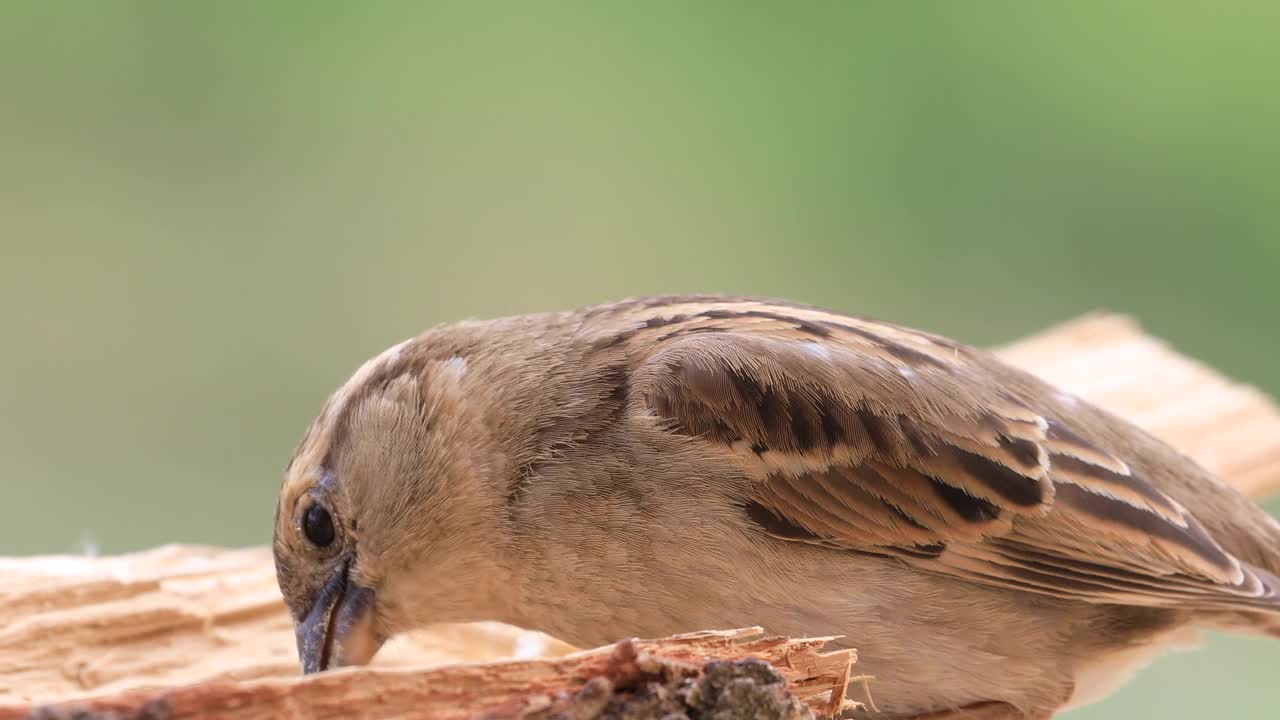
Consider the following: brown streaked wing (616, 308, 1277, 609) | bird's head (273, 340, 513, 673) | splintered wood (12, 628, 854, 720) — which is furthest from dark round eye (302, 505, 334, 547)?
splintered wood (12, 628, 854, 720)

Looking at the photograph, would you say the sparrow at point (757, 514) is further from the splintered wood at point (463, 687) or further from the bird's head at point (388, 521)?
the splintered wood at point (463, 687)

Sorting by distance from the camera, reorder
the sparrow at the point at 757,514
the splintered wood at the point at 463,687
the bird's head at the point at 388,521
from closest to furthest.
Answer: the splintered wood at the point at 463,687, the sparrow at the point at 757,514, the bird's head at the point at 388,521

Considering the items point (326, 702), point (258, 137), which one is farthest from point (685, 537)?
point (258, 137)

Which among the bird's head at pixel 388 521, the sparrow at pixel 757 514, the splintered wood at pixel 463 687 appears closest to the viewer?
the splintered wood at pixel 463 687

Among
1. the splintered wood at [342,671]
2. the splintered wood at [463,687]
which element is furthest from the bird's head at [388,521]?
the splintered wood at [463,687]

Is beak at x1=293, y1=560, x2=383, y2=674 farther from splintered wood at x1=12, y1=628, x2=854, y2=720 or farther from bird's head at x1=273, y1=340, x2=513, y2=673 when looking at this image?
splintered wood at x1=12, y1=628, x2=854, y2=720

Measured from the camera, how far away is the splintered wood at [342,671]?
2691mm

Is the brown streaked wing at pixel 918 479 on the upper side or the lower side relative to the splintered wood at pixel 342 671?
upper

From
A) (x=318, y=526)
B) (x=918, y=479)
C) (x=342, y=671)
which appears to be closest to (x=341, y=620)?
(x=318, y=526)

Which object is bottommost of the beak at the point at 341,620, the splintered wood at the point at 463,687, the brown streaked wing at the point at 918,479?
the beak at the point at 341,620

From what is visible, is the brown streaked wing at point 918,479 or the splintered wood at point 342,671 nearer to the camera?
the splintered wood at point 342,671

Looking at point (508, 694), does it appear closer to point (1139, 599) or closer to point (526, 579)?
point (526, 579)

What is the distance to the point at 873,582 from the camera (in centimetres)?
351

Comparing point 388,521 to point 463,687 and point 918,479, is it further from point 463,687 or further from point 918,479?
point 918,479
